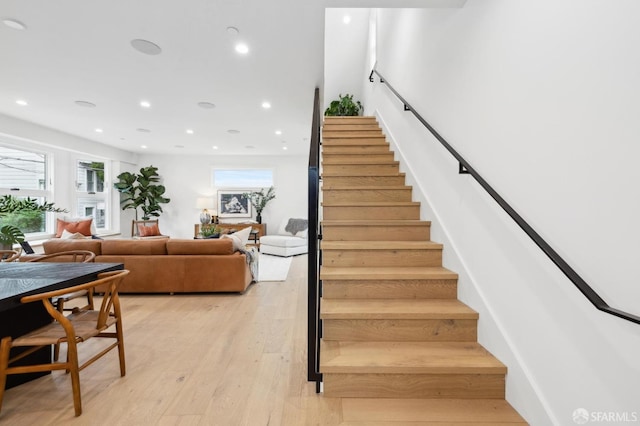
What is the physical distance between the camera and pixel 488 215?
1578 mm

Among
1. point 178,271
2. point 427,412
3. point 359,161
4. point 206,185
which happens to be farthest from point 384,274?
point 206,185

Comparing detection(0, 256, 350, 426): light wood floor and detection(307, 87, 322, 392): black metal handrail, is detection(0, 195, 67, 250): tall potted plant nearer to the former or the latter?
detection(0, 256, 350, 426): light wood floor

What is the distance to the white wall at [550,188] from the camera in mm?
905

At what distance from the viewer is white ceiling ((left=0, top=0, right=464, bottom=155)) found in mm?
2295

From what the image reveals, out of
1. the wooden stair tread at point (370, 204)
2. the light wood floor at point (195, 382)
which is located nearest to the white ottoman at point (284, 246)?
the light wood floor at point (195, 382)

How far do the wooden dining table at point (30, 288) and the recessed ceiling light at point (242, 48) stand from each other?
2313 millimetres

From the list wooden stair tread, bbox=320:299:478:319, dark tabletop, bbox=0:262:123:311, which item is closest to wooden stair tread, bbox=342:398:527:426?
wooden stair tread, bbox=320:299:478:319

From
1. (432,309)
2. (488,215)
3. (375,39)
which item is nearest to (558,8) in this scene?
(488,215)

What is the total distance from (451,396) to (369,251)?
97cm

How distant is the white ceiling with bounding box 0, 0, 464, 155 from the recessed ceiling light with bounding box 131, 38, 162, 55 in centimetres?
6

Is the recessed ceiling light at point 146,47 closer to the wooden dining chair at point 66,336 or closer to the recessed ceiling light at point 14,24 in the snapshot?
the recessed ceiling light at point 14,24

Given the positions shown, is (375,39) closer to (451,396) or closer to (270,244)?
(270,244)

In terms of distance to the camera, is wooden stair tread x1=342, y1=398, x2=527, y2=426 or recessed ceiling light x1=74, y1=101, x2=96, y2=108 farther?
recessed ceiling light x1=74, y1=101, x2=96, y2=108

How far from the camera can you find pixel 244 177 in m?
8.65
